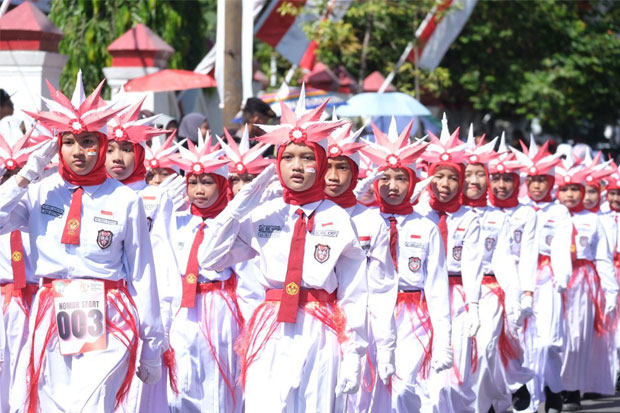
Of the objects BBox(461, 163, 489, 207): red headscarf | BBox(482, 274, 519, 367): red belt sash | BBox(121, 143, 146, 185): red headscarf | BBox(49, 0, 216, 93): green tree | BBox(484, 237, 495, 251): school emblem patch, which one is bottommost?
BBox(482, 274, 519, 367): red belt sash

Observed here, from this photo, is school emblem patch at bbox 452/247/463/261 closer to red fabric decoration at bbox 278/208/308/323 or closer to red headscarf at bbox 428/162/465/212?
red headscarf at bbox 428/162/465/212

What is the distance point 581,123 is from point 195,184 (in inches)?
1166

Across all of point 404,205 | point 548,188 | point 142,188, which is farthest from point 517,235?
point 142,188

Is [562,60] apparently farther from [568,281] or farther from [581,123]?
[568,281]

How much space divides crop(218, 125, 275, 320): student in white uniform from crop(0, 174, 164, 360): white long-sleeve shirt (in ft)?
7.56

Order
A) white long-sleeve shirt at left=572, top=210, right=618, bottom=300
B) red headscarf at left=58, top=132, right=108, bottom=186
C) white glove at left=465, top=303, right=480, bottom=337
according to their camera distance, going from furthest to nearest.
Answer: white long-sleeve shirt at left=572, top=210, right=618, bottom=300, white glove at left=465, top=303, right=480, bottom=337, red headscarf at left=58, top=132, right=108, bottom=186

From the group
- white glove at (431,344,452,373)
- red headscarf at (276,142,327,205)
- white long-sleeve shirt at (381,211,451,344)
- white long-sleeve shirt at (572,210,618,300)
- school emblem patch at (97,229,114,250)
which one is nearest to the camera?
school emblem patch at (97,229,114,250)

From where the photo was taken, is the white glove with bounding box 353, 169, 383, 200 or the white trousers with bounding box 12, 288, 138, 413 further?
the white glove with bounding box 353, 169, 383, 200

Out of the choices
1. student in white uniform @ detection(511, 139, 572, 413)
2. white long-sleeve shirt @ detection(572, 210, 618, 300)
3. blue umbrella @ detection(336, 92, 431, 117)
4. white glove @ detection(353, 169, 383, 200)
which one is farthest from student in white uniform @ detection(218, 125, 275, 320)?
blue umbrella @ detection(336, 92, 431, 117)

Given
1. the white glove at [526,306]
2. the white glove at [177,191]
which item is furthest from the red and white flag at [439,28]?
the white glove at [177,191]

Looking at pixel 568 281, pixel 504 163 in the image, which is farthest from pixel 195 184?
pixel 568 281

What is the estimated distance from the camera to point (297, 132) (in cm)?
809

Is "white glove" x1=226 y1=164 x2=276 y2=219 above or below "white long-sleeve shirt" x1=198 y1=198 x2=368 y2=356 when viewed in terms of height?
above

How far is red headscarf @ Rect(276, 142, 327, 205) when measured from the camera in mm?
8031
